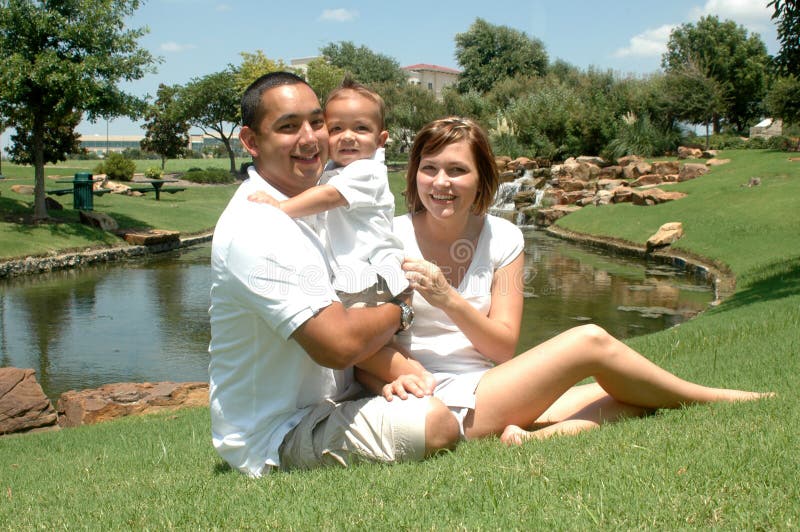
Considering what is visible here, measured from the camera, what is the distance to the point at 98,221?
71.5 feet

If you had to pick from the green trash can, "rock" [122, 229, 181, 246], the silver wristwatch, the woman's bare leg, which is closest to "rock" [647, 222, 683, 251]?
"rock" [122, 229, 181, 246]

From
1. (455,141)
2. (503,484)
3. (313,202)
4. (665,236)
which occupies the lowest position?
(665,236)

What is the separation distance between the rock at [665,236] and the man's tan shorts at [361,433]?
15738mm

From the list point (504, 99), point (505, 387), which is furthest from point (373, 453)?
point (504, 99)

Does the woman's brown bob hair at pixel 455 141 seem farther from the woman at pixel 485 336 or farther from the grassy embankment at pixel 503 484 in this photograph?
the grassy embankment at pixel 503 484

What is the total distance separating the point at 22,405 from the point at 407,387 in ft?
17.2

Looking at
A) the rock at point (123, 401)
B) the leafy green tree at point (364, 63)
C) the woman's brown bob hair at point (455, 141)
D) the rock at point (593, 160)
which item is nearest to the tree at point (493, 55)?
the leafy green tree at point (364, 63)

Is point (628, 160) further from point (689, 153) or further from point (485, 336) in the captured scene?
point (485, 336)

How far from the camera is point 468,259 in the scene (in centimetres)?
359

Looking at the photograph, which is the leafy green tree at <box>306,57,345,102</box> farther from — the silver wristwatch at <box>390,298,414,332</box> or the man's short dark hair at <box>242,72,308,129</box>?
the silver wristwatch at <box>390,298,414,332</box>

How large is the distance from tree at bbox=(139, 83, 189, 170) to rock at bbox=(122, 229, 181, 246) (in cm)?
Result: 3037

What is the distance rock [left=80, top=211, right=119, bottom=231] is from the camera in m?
21.7

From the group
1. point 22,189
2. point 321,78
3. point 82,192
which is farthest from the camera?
point 321,78

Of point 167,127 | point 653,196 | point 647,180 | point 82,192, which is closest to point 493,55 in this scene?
point 167,127
